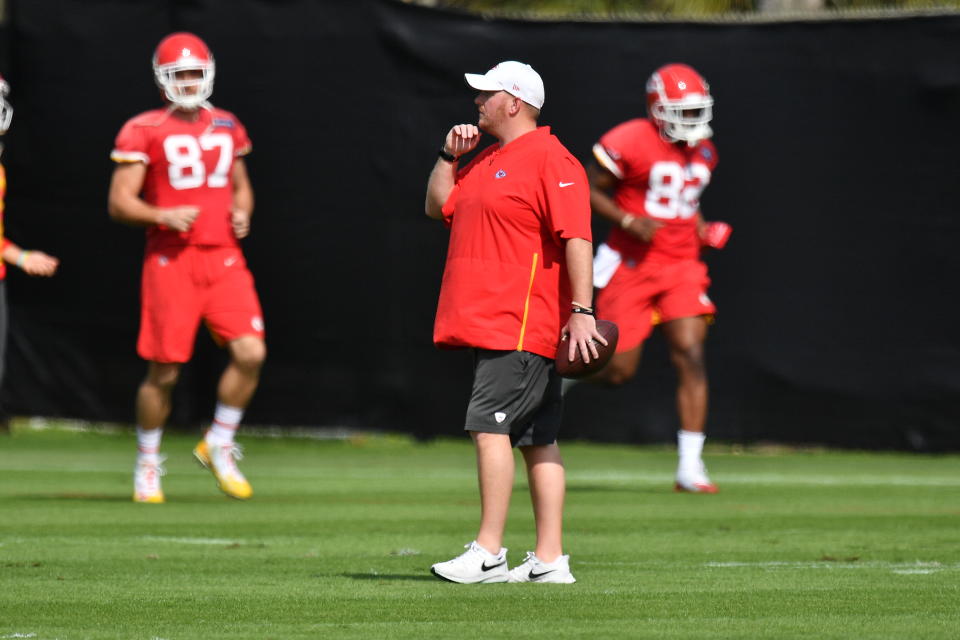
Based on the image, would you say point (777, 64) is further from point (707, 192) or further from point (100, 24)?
point (100, 24)

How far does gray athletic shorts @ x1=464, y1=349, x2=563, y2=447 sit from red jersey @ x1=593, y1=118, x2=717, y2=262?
3896 mm

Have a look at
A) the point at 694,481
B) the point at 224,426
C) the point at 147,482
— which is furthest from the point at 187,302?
the point at 694,481

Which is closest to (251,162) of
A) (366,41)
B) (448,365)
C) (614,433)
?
(366,41)

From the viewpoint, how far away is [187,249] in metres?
9.63

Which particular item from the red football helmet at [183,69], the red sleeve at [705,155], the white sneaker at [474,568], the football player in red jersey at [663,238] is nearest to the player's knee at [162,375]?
the red football helmet at [183,69]

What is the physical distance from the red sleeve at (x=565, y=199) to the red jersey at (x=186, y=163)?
377cm

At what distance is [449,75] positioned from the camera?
1320 centimetres

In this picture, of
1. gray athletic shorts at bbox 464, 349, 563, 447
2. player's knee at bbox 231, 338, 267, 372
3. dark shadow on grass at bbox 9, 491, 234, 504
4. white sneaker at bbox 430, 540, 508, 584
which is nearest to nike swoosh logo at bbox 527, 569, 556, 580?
white sneaker at bbox 430, 540, 508, 584

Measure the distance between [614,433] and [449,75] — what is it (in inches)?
114

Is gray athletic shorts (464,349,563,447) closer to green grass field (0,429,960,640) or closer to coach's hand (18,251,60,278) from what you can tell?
green grass field (0,429,960,640)

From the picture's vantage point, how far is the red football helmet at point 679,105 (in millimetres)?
10070

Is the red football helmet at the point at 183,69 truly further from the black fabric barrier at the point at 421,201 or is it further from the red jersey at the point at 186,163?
the black fabric barrier at the point at 421,201

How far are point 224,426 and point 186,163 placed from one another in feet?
4.67

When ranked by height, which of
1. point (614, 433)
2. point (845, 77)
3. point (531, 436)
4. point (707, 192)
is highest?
point (845, 77)
